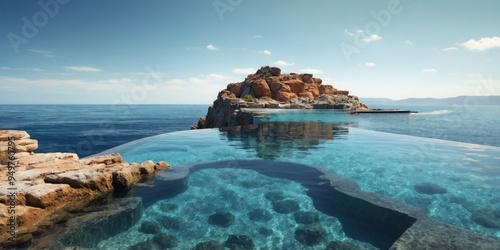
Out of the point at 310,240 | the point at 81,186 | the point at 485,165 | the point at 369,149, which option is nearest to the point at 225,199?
the point at 310,240

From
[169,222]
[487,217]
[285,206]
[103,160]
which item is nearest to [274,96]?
[103,160]

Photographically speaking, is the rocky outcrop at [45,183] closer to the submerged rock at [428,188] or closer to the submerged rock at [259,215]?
the submerged rock at [259,215]

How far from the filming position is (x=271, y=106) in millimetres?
44812

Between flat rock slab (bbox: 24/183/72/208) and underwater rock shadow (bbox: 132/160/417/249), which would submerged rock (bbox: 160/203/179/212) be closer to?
underwater rock shadow (bbox: 132/160/417/249)

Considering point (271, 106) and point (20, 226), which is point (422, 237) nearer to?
point (20, 226)

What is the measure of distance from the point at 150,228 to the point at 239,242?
2541 millimetres

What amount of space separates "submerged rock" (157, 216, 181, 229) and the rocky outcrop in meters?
2.31

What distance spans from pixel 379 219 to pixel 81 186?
30.2 ft

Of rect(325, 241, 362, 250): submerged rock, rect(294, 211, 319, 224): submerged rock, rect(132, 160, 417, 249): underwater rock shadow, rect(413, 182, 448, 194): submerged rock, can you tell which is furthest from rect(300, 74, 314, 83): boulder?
rect(325, 241, 362, 250): submerged rock

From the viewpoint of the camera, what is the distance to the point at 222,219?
24.7ft

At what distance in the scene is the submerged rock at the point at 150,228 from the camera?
22.6 feet

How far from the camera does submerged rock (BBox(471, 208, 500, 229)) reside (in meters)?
6.93

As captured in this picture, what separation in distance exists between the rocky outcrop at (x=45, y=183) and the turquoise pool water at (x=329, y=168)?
1893mm

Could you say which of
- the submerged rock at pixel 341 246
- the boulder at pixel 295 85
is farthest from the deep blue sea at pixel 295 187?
the boulder at pixel 295 85
